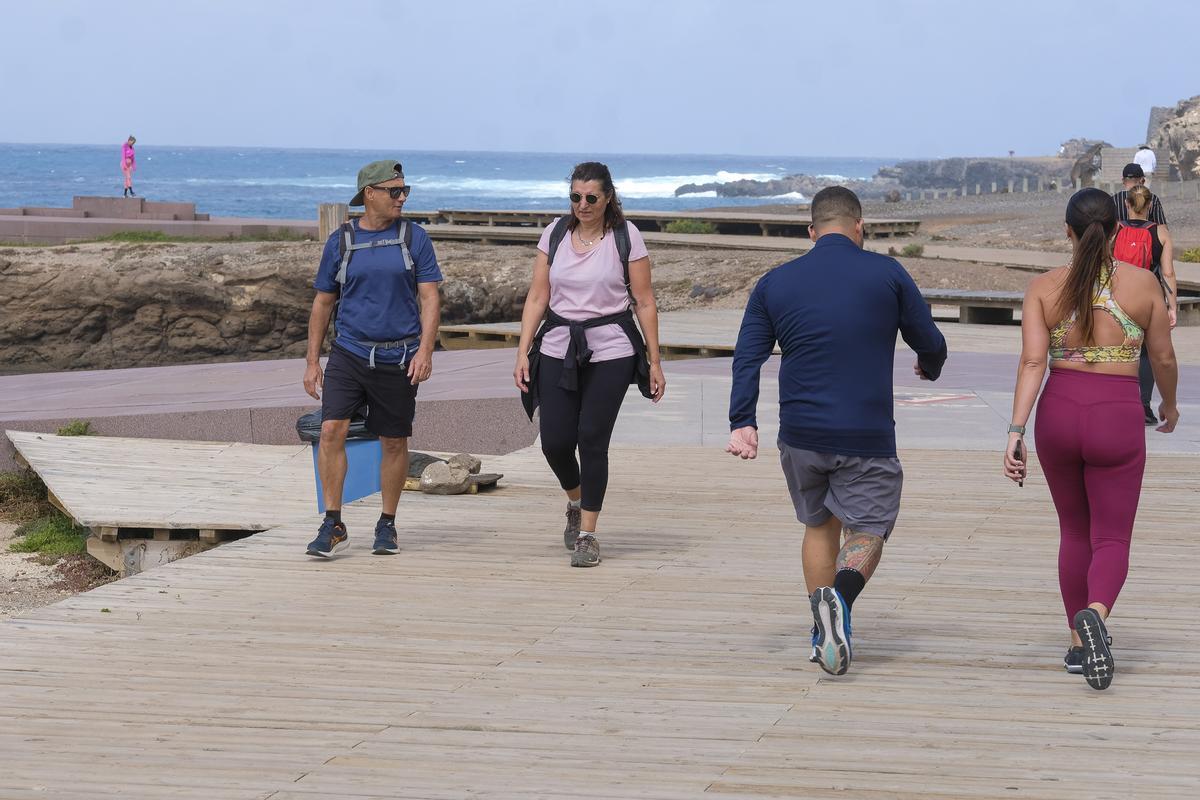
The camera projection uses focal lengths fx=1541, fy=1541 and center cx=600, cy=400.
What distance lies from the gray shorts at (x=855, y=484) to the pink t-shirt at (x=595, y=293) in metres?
1.77

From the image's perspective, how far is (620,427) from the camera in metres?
11.5

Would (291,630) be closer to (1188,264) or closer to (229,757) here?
(229,757)

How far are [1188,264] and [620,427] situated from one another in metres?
17.3

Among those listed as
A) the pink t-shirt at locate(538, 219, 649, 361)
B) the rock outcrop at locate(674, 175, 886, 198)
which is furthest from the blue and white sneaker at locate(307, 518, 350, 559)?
the rock outcrop at locate(674, 175, 886, 198)

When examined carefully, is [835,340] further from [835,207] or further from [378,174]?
[378,174]

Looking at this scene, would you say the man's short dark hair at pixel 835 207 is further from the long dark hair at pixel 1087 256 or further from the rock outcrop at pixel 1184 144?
the rock outcrop at pixel 1184 144

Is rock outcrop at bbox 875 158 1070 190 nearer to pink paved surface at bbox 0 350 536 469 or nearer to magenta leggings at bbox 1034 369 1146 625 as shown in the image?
pink paved surface at bbox 0 350 536 469

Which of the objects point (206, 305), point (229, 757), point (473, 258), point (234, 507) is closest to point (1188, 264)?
point (473, 258)

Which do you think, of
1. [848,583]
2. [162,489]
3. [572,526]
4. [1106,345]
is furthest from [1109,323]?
[162,489]

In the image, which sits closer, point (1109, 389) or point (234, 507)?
point (1109, 389)

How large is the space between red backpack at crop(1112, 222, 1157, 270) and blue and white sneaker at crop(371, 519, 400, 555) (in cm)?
536

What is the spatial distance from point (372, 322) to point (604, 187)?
Result: 1229 mm

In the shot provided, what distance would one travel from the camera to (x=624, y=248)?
22.8 ft

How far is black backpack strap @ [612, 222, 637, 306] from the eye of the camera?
22.8 feet
